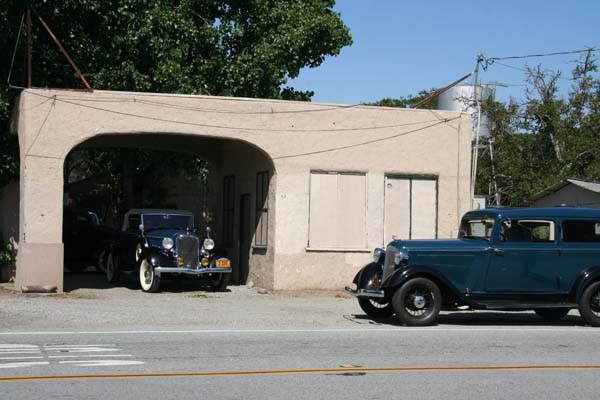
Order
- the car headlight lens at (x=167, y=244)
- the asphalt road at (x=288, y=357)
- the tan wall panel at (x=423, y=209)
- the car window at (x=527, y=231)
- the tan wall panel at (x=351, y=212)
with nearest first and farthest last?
1. the asphalt road at (x=288, y=357)
2. the car window at (x=527, y=231)
3. the car headlight lens at (x=167, y=244)
4. the tan wall panel at (x=351, y=212)
5. the tan wall panel at (x=423, y=209)

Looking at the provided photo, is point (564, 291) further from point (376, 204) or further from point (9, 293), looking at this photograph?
point (9, 293)

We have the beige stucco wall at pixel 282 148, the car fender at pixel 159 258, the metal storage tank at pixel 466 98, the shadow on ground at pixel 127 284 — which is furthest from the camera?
the metal storage tank at pixel 466 98

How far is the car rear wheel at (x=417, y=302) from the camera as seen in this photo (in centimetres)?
1388

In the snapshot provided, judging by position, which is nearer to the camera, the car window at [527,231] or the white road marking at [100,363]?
the white road marking at [100,363]

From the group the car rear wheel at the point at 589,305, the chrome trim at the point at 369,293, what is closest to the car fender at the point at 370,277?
the chrome trim at the point at 369,293

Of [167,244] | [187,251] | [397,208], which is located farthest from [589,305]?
[167,244]

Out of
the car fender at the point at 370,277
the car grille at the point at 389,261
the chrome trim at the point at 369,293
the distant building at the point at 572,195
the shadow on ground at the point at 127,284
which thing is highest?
the distant building at the point at 572,195

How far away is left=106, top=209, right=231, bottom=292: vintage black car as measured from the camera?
65.4 feet

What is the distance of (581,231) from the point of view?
1473 centimetres

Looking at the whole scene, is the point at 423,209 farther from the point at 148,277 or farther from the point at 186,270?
the point at 148,277

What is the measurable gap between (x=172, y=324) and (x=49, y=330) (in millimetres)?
2083

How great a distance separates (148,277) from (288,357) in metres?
10.4

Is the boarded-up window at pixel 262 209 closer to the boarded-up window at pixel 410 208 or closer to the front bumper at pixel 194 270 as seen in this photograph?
the front bumper at pixel 194 270

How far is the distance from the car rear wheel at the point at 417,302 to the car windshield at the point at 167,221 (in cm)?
926
